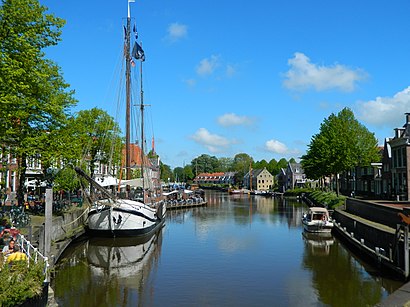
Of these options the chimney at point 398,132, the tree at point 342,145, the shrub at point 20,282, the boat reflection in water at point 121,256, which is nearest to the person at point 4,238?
the shrub at point 20,282

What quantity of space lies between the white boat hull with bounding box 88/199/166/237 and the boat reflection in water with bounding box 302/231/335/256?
46.0 ft

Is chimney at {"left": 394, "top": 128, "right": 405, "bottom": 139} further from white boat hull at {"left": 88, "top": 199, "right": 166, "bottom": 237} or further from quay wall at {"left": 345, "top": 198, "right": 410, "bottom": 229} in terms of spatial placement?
white boat hull at {"left": 88, "top": 199, "right": 166, "bottom": 237}

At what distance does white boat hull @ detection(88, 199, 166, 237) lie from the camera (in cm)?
3262

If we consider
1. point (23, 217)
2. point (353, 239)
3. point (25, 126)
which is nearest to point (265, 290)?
point (353, 239)

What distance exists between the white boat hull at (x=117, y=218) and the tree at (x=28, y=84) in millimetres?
5933

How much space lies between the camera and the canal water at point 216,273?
728 inches

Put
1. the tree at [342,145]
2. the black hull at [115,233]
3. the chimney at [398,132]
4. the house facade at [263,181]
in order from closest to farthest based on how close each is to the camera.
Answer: the black hull at [115,233] < the chimney at [398,132] < the tree at [342,145] < the house facade at [263,181]

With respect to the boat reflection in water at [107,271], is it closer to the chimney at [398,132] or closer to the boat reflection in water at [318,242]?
the boat reflection in water at [318,242]

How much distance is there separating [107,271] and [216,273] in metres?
6.36

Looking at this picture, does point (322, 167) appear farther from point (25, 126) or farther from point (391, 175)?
point (25, 126)

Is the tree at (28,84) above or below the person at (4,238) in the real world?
above

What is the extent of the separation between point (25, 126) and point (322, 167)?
160ft

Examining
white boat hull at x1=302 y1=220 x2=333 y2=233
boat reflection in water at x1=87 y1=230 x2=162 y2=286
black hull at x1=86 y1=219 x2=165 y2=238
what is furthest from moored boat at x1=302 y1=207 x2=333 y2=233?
black hull at x1=86 y1=219 x2=165 y2=238

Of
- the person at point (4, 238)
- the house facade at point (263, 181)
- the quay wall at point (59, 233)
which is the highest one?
the house facade at point (263, 181)
